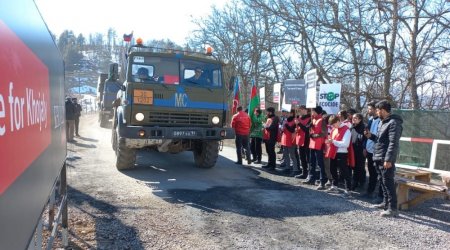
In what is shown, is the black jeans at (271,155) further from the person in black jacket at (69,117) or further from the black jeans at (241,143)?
the person in black jacket at (69,117)

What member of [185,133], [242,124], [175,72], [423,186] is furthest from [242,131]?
[423,186]

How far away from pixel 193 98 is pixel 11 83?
734cm

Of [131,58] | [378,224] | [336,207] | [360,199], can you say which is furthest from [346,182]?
[131,58]

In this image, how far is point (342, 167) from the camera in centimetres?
761

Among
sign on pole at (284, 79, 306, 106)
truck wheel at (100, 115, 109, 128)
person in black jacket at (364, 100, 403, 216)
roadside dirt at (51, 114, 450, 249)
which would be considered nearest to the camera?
roadside dirt at (51, 114, 450, 249)

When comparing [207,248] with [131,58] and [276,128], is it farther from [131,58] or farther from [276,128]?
[276,128]

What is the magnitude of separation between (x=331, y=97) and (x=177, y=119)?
12.4 feet

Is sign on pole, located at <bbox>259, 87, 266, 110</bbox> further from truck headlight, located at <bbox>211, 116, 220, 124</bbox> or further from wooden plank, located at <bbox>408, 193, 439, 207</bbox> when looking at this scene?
wooden plank, located at <bbox>408, 193, 439, 207</bbox>

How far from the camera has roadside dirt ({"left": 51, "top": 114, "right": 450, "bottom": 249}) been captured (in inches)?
189

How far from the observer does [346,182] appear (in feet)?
25.0

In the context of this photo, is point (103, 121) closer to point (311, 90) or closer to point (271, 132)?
point (271, 132)

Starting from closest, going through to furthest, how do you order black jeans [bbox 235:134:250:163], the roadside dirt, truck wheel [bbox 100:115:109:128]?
the roadside dirt → black jeans [bbox 235:134:250:163] → truck wheel [bbox 100:115:109:128]

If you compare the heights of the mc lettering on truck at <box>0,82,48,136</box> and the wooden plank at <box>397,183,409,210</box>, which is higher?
the mc lettering on truck at <box>0,82,48,136</box>

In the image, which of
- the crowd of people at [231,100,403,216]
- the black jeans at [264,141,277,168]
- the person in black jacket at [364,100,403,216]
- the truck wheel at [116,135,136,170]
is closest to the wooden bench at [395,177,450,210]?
the crowd of people at [231,100,403,216]
